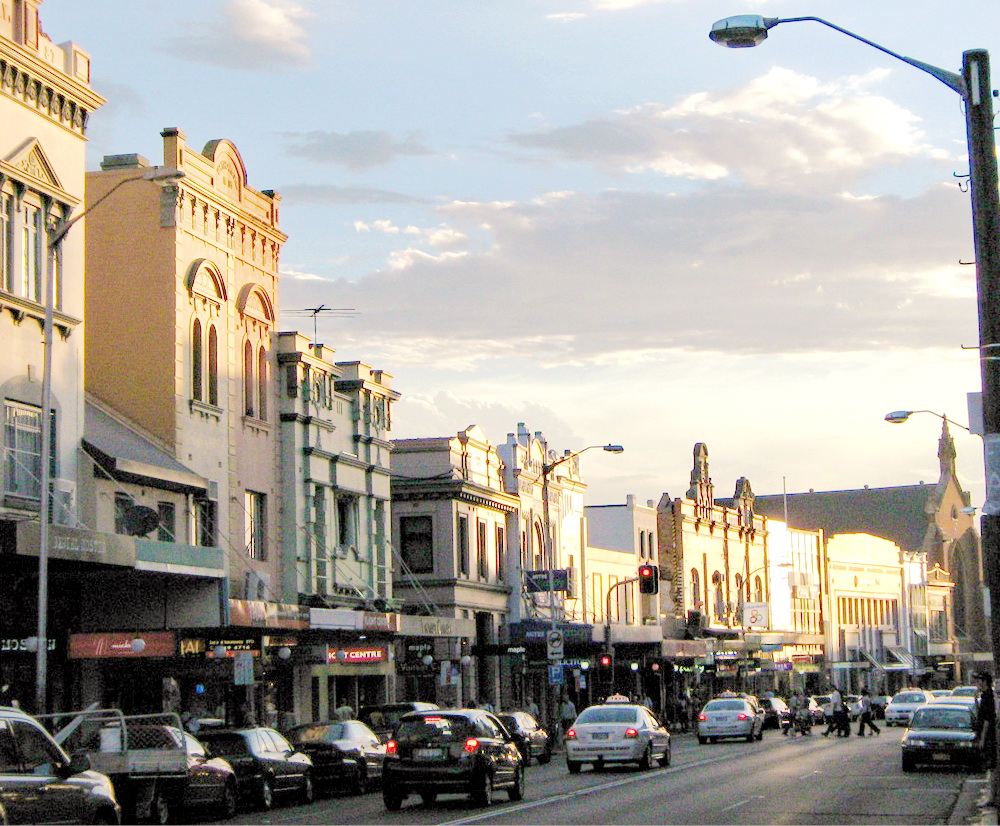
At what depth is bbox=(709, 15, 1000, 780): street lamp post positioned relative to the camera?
691 inches

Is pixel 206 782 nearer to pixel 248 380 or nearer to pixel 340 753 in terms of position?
pixel 340 753

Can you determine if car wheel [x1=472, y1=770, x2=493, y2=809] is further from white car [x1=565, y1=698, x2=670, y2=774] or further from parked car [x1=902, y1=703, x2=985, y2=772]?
parked car [x1=902, y1=703, x2=985, y2=772]

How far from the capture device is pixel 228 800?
23.9 meters

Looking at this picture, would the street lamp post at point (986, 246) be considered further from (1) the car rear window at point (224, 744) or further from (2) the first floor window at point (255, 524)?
(2) the first floor window at point (255, 524)

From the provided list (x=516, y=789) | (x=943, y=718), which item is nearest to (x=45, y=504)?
(x=516, y=789)

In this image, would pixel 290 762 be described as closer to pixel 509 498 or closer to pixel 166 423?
pixel 166 423

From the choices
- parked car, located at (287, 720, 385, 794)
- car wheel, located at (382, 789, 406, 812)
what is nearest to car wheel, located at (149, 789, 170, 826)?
car wheel, located at (382, 789, 406, 812)

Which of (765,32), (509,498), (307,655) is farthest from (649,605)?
(765,32)

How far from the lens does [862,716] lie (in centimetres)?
5484

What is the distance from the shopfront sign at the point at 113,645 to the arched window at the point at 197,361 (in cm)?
850

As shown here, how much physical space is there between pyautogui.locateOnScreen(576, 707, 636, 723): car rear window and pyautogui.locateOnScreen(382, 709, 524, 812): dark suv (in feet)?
29.4

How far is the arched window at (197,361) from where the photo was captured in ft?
127

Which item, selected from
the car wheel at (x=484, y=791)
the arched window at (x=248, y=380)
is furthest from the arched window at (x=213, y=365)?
the car wheel at (x=484, y=791)

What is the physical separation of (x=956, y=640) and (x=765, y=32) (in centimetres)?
11604
